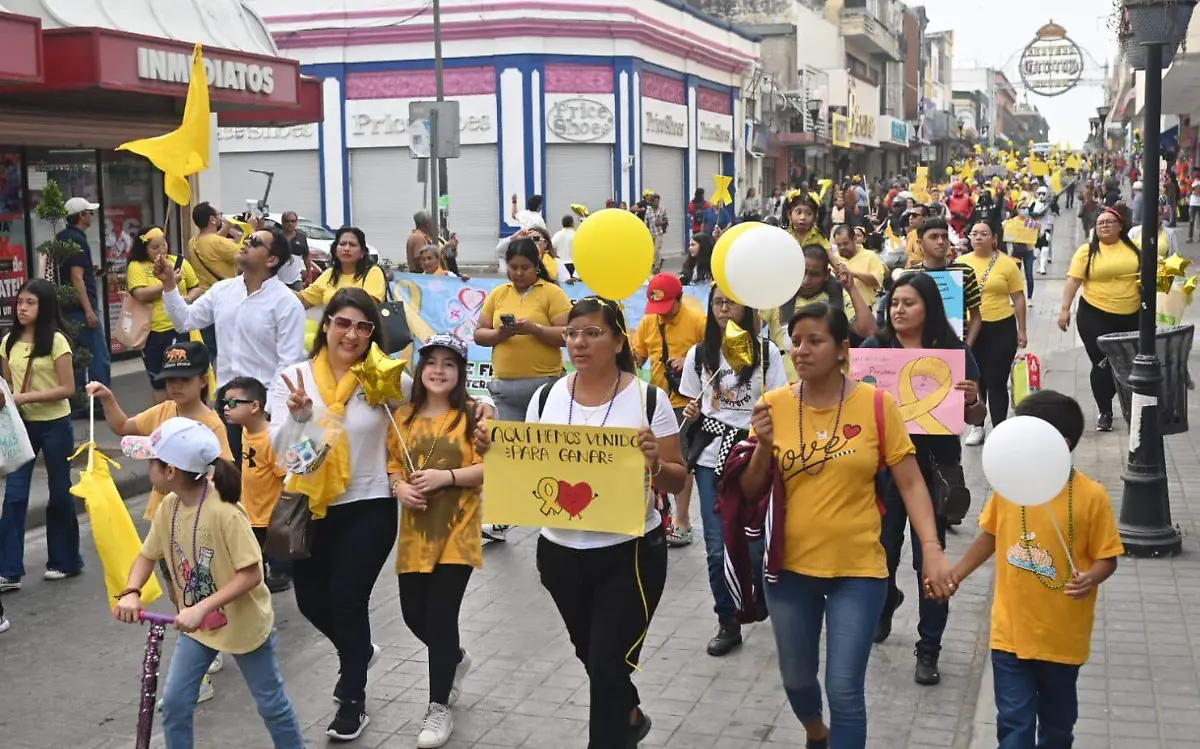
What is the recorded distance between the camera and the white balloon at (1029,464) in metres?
4.08

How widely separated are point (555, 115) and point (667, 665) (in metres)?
27.7

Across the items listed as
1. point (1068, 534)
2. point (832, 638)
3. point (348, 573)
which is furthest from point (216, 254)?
point (1068, 534)

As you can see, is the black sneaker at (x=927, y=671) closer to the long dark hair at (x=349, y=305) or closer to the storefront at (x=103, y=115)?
the long dark hair at (x=349, y=305)

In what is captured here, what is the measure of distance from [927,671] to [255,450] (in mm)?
3188

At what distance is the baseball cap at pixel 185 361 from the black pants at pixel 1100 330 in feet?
22.3

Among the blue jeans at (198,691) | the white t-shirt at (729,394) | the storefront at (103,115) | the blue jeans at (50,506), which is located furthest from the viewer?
the storefront at (103,115)

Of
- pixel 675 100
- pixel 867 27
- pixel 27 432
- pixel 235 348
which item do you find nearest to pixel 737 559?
pixel 235 348

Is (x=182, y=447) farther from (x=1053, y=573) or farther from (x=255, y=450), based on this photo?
(x=1053, y=573)

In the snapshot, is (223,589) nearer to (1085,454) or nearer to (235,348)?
(235,348)

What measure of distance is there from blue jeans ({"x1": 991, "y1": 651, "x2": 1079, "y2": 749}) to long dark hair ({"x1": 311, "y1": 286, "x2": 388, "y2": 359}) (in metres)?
2.63

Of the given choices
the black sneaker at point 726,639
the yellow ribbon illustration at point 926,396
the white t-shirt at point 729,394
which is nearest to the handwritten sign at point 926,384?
the yellow ribbon illustration at point 926,396

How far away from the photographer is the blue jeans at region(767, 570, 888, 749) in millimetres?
4434

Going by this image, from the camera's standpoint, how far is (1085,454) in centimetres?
1096

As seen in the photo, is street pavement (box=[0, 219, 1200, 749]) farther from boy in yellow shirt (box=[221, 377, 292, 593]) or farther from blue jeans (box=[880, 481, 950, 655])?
boy in yellow shirt (box=[221, 377, 292, 593])
